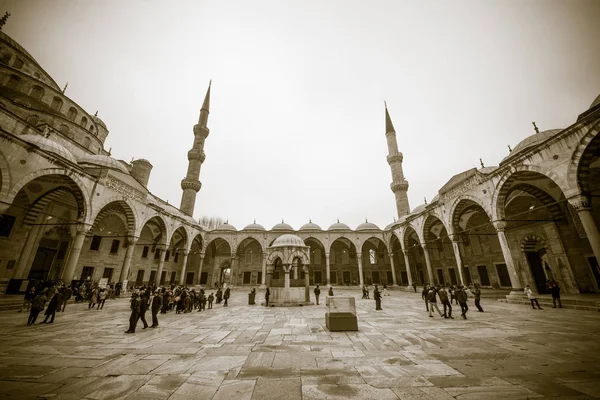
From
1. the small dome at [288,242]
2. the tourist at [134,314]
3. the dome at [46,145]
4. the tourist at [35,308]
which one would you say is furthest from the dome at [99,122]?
the tourist at [134,314]

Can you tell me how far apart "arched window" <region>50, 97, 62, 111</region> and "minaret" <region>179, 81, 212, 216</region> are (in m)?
12.8

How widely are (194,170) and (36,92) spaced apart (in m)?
14.8

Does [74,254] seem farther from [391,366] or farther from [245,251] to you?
[245,251]

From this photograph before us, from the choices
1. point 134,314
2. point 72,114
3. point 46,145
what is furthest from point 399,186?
point 72,114

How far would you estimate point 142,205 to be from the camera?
18969mm

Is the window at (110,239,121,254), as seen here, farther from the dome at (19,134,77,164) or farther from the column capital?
the column capital

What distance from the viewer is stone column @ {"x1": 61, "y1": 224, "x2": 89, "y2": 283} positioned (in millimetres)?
13070

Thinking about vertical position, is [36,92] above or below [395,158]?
below

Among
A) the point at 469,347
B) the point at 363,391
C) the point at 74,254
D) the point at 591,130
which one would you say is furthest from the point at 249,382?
the point at 74,254

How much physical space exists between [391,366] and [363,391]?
1.26 meters

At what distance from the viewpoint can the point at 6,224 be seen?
13.7m

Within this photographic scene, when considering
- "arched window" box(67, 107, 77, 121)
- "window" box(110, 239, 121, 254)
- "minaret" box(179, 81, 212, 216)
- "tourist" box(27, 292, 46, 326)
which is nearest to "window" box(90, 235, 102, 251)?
"window" box(110, 239, 121, 254)

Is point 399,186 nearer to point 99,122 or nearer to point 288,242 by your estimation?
point 288,242

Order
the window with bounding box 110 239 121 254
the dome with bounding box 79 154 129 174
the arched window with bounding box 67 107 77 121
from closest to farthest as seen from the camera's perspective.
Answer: the dome with bounding box 79 154 129 174 < the arched window with bounding box 67 107 77 121 < the window with bounding box 110 239 121 254
